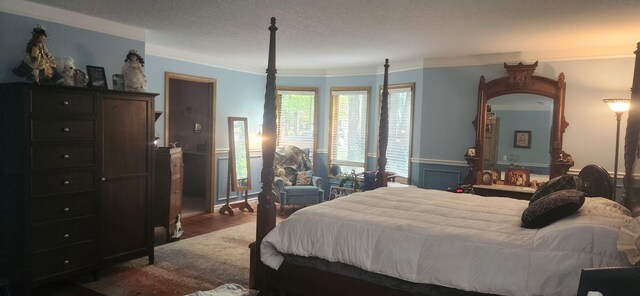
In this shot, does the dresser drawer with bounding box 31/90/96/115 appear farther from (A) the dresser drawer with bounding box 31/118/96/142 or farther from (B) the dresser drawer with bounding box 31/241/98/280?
(B) the dresser drawer with bounding box 31/241/98/280

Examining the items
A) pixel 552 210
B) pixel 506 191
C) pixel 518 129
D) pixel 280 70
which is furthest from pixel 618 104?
pixel 280 70

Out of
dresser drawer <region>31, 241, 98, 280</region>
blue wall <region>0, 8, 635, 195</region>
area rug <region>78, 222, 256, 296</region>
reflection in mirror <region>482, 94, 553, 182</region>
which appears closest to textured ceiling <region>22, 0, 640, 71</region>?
blue wall <region>0, 8, 635, 195</region>

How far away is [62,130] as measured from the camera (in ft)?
10.7

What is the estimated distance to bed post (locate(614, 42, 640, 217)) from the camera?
2893mm

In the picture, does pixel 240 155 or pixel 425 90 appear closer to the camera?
pixel 425 90

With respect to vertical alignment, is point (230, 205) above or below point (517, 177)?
below

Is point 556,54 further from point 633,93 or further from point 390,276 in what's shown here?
point 390,276

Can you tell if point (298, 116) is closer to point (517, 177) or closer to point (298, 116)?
point (298, 116)

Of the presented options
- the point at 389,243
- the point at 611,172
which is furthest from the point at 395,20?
the point at 611,172

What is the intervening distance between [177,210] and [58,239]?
1756 mm

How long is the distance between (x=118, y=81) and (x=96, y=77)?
206mm

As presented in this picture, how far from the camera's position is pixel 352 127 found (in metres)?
6.94

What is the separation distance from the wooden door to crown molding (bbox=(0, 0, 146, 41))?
0.91 m

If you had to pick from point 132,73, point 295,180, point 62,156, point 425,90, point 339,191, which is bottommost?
point 339,191
